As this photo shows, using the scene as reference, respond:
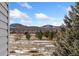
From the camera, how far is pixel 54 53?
239cm

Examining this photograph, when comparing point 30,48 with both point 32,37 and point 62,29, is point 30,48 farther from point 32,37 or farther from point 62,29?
point 62,29

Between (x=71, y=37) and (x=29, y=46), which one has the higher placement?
(x=71, y=37)

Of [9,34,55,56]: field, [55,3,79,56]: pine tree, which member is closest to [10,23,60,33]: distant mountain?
[9,34,55,56]: field

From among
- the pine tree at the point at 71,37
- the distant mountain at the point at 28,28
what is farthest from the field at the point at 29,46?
the pine tree at the point at 71,37

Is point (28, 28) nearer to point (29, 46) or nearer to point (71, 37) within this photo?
point (29, 46)

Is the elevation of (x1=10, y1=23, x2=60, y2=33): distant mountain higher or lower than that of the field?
higher

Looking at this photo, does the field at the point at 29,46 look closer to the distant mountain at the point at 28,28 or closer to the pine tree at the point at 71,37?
the distant mountain at the point at 28,28

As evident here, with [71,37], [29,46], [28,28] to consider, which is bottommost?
[29,46]

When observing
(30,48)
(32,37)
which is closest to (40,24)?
(32,37)

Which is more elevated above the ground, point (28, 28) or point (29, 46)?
point (28, 28)

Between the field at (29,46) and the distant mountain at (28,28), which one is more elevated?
the distant mountain at (28,28)

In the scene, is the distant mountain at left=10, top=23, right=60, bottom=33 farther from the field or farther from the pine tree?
the pine tree

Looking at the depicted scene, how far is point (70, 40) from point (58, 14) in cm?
38

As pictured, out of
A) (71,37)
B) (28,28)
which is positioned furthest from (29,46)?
(71,37)
